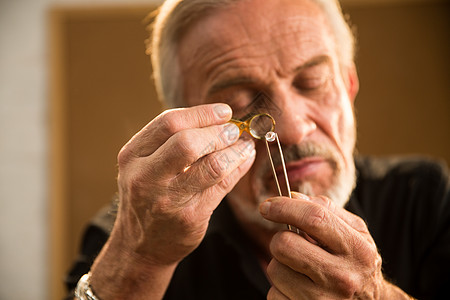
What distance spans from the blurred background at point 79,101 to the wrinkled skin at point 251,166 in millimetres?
992

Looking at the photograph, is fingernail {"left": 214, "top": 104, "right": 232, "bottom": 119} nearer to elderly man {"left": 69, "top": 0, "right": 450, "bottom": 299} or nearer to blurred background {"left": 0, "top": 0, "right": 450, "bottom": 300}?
elderly man {"left": 69, "top": 0, "right": 450, "bottom": 299}

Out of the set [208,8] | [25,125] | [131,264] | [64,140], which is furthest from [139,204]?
[25,125]

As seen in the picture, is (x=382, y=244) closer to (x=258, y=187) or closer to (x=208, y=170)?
(x=258, y=187)

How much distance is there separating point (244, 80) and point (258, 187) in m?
0.29

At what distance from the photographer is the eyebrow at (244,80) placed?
96 centimetres

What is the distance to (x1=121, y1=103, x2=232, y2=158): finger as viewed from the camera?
709 mm

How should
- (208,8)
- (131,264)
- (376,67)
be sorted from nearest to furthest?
(131,264) → (208,8) → (376,67)

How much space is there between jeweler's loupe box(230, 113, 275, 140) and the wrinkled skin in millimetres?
25

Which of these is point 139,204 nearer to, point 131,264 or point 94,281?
point 131,264

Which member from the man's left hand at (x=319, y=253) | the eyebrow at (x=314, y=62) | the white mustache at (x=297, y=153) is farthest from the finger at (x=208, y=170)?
the eyebrow at (x=314, y=62)

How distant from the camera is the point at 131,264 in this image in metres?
0.89

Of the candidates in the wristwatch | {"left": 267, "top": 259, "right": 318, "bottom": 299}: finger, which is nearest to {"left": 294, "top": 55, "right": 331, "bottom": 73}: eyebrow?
{"left": 267, "top": 259, "right": 318, "bottom": 299}: finger

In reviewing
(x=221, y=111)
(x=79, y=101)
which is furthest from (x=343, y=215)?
(x=79, y=101)

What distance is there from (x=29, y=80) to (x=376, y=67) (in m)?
2.14
